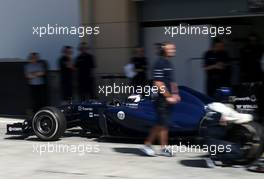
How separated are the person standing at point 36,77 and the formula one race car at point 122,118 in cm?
324

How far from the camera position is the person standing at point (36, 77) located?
14.9 meters

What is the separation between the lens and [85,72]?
1475cm

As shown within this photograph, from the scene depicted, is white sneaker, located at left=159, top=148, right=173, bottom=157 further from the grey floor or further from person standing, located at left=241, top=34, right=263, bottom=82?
person standing, located at left=241, top=34, right=263, bottom=82

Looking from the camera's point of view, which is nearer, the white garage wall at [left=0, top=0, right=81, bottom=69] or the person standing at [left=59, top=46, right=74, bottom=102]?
the person standing at [left=59, top=46, right=74, bottom=102]

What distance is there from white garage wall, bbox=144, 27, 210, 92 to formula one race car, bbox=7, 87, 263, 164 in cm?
376

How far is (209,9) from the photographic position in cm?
1419

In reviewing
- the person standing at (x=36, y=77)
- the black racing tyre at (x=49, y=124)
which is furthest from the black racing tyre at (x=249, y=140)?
the person standing at (x=36, y=77)

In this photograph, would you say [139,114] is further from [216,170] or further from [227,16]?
[227,16]

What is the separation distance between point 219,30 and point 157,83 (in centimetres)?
534

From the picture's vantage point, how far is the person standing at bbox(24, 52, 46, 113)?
14930 millimetres

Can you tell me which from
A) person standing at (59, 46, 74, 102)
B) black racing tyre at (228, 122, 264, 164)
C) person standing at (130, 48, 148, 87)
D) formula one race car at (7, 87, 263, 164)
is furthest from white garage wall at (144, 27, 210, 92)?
black racing tyre at (228, 122, 264, 164)

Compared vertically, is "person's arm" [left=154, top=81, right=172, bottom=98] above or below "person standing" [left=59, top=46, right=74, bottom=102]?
below

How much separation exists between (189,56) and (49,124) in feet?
15.5

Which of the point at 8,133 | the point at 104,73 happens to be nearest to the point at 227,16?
the point at 104,73
